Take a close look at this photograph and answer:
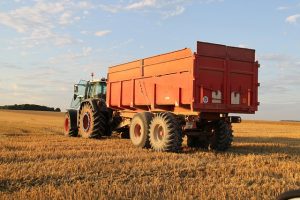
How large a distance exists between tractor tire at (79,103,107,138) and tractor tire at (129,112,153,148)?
9.35 feet

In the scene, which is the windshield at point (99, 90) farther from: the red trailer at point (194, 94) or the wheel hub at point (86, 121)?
the red trailer at point (194, 94)

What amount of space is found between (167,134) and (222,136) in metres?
1.98

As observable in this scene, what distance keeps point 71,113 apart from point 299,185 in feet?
41.0

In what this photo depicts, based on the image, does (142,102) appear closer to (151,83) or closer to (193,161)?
(151,83)

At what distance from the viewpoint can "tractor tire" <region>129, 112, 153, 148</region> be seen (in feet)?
41.1

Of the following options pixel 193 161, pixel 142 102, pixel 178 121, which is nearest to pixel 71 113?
Result: pixel 142 102

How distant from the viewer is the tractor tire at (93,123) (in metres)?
15.8

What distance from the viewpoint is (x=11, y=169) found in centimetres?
757

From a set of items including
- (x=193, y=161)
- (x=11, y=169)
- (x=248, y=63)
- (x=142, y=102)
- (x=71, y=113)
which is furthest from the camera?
(x=71, y=113)

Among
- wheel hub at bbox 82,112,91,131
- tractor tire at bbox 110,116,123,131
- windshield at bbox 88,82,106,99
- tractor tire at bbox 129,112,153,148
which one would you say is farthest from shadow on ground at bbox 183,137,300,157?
windshield at bbox 88,82,106,99

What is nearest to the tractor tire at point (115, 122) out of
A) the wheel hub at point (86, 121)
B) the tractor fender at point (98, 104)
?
the tractor fender at point (98, 104)

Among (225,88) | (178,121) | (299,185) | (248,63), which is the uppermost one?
(248,63)

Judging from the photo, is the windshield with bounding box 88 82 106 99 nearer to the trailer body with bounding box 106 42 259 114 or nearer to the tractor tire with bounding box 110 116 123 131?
the tractor tire with bounding box 110 116 123 131

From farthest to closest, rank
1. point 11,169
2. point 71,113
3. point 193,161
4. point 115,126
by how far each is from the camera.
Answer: point 71,113
point 115,126
point 193,161
point 11,169
